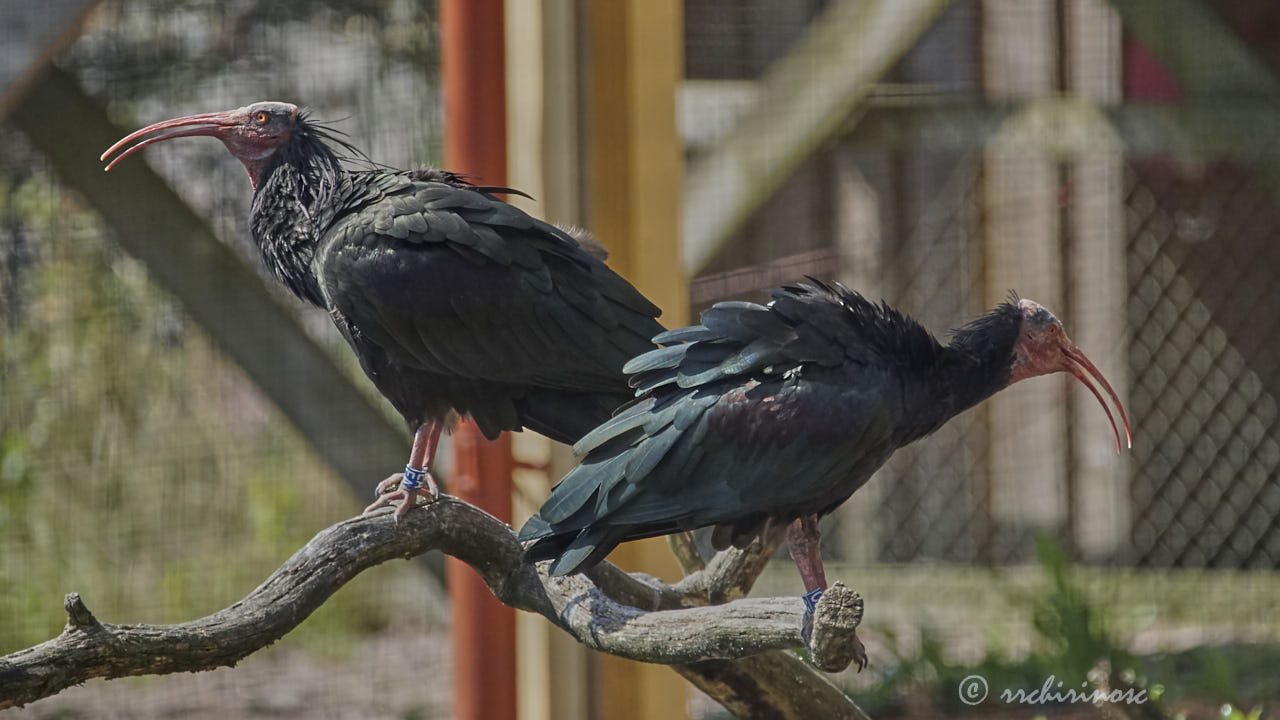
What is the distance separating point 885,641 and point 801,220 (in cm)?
86

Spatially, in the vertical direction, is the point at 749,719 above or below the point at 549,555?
below

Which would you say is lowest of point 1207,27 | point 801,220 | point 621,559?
point 621,559

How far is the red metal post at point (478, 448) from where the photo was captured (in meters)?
1.88

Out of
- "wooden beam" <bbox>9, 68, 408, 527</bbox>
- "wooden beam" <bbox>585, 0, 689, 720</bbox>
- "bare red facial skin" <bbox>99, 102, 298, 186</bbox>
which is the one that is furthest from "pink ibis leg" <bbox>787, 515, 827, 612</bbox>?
"wooden beam" <bbox>9, 68, 408, 527</bbox>

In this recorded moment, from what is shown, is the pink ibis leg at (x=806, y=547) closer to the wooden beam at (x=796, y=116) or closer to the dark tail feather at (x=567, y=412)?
the dark tail feather at (x=567, y=412)

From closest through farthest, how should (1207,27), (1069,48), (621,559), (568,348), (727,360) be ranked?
(727,360) → (568,348) → (621,559) → (1207,27) → (1069,48)

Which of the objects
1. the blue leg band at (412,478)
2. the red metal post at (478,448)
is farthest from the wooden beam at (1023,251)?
the blue leg band at (412,478)

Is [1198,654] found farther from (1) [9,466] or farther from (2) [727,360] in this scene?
(1) [9,466]

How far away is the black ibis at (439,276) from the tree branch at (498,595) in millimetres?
172

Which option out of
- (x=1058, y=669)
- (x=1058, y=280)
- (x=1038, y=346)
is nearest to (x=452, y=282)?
(x=1038, y=346)

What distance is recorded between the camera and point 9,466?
7.92 ft

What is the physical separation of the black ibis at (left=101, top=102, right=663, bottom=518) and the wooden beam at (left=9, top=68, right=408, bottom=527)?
0.86m

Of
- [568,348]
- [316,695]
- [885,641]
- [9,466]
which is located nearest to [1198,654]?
[885,641]

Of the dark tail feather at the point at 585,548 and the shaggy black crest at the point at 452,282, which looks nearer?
the dark tail feather at the point at 585,548
